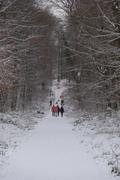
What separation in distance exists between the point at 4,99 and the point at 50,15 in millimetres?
8413

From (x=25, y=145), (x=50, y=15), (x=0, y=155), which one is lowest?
(x=25, y=145)

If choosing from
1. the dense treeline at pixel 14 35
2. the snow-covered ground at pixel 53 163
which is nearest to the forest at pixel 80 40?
the dense treeline at pixel 14 35

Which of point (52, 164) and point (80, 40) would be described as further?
point (80, 40)

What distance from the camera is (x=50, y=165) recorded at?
13570 millimetres

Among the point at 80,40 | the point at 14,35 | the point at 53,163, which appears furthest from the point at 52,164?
the point at 14,35

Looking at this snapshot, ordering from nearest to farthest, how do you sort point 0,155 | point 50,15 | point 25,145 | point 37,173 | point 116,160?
point 37,173
point 116,160
point 0,155
point 25,145
point 50,15

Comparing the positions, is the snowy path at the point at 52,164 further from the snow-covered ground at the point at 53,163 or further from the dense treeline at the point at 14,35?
the dense treeline at the point at 14,35

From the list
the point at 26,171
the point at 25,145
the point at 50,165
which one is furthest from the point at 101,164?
the point at 25,145

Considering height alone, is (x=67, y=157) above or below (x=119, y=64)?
below

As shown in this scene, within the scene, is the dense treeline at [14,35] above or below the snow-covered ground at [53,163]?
above

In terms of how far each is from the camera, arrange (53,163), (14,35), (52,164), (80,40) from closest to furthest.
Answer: (52,164), (53,163), (80,40), (14,35)

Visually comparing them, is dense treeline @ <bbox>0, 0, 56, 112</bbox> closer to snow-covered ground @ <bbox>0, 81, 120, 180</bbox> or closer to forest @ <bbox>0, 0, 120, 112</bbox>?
forest @ <bbox>0, 0, 120, 112</bbox>

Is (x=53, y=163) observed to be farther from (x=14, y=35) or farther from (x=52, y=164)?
(x=14, y=35)

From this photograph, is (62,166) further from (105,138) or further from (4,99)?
(4,99)
